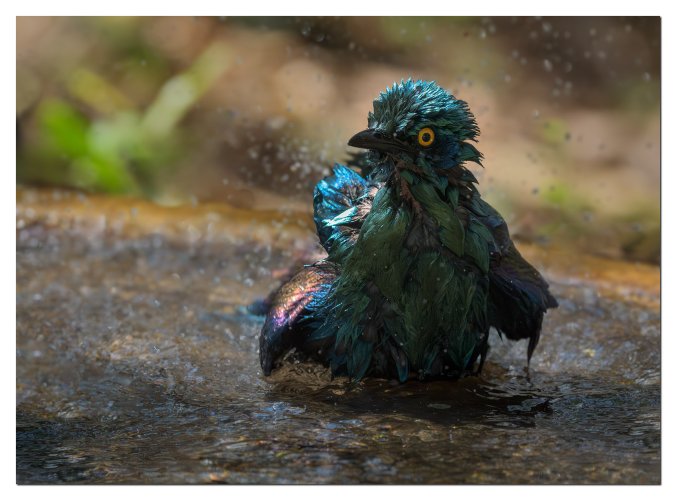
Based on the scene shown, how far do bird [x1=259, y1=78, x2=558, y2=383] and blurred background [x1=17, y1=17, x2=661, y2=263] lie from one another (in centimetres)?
405

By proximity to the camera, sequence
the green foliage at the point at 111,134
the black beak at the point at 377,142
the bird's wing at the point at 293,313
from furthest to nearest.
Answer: the green foliage at the point at 111,134 → the bird's wing at the point at 293,313 → the black beak at the point at 377,142

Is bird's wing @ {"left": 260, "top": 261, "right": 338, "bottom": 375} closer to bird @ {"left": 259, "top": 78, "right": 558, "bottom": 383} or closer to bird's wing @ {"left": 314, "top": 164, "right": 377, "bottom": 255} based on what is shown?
bird @ {"left": 259, "top": 78, "right": 558, "bottom": 383}

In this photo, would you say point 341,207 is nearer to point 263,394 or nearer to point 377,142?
point 377,142

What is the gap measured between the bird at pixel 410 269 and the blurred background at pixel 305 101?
405 cm

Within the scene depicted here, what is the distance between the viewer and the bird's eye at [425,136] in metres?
4.66

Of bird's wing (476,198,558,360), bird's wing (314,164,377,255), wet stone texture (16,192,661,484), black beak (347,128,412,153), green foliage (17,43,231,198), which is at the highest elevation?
green foliage (17,43,231,198)

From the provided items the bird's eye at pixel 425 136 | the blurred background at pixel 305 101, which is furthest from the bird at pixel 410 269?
the blurred background at pixel 305 101

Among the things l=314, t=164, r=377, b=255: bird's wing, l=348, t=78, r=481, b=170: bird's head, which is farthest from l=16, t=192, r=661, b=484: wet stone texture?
l=348, t=78, r=481, b=170: bird's head

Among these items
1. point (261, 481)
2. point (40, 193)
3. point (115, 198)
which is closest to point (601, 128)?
point (115, 198)

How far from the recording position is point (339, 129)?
32.1ft

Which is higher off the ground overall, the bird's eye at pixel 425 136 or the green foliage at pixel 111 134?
the green foliage at pixel 111 134

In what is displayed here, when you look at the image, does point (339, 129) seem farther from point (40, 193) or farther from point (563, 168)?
point (40, 193)

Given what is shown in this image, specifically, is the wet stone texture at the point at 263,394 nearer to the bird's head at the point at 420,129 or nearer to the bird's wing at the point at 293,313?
the bird's wing at the point at 293,313

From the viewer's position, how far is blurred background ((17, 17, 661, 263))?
9570mm
